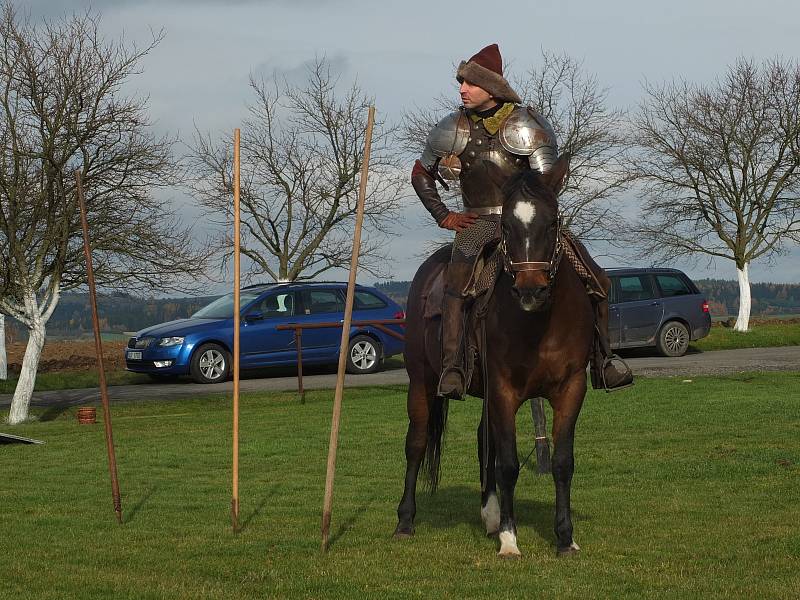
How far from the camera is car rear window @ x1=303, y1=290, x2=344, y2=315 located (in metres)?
26.4

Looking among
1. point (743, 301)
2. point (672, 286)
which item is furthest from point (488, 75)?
point (743, 301)

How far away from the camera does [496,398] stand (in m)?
7.72

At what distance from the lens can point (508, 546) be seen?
7680mm

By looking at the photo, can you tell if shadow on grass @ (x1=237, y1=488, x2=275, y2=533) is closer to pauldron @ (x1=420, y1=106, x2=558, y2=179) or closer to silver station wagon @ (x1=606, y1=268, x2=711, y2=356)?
pauldron @ (x1=420, y1=106, x2=558, y2=179)

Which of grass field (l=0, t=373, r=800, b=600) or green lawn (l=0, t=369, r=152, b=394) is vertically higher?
green lawn (l=0, t=369, r=152, b=394)

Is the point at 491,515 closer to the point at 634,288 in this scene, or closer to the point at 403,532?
the point at 403,532

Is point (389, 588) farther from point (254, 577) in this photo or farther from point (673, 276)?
point (673, 276)

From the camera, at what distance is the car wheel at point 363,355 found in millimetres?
26594

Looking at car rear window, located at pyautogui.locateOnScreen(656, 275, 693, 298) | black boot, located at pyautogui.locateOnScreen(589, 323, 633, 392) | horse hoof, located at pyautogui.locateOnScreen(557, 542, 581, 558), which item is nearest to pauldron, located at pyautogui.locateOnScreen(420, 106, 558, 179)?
black boot, located at pyautogui.locateOnScreen(589, 323, 633, 392)

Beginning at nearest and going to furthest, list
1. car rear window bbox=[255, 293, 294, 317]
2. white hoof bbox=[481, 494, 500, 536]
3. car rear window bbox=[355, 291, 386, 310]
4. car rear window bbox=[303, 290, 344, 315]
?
white hoof bbox=[481, 494, 500, 536] < car rear window bbox=[255, 293, 294, 317] < car rear window bbox=[303, 290, 344, 315] < car rear window bbox=[355, 291, 386, 310]

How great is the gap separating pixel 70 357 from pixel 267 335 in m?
6.85

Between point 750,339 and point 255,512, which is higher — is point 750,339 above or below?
above

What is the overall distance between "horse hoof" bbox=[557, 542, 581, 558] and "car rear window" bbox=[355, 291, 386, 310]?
19.3m

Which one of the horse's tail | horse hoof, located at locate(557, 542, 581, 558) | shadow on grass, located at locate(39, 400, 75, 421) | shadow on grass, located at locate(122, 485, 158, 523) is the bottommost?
shadow on grass, located at locate(122, 485, 158, 523)
